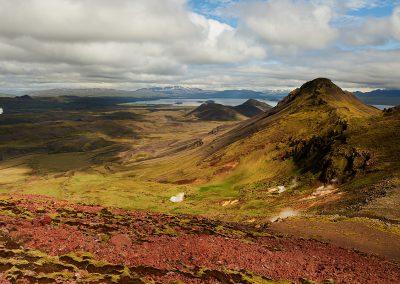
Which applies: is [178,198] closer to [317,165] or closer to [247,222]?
[317,165]

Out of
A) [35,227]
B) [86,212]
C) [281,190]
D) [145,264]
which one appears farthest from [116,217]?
[281,190]

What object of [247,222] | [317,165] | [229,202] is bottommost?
[229,202]

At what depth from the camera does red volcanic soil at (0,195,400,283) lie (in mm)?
29266

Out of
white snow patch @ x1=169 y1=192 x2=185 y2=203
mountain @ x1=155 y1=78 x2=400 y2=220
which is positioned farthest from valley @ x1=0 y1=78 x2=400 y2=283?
white snow patch @ x1=169 y1=192 x2=185 y2=203

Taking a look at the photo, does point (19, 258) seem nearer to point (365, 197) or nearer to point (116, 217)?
point (116, 217)

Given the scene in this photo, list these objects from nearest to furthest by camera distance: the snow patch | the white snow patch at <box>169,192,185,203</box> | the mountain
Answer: the mountain → the snow patch → the white snow patch at <box>169,192,185,203</box>

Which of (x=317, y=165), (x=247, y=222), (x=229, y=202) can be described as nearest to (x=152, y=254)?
(x=247, y=222)

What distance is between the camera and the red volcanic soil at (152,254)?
2927 cm

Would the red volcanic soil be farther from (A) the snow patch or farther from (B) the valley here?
(A) the snow patch

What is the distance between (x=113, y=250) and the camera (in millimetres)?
34719

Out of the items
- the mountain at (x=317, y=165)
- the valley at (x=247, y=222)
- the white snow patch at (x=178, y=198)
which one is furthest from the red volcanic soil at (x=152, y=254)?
the white snow patch at (x=178, y=198)

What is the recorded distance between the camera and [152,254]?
34.9 m

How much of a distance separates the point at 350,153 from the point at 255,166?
125 feet

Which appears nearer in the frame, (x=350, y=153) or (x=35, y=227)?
(x=35, y=227)
